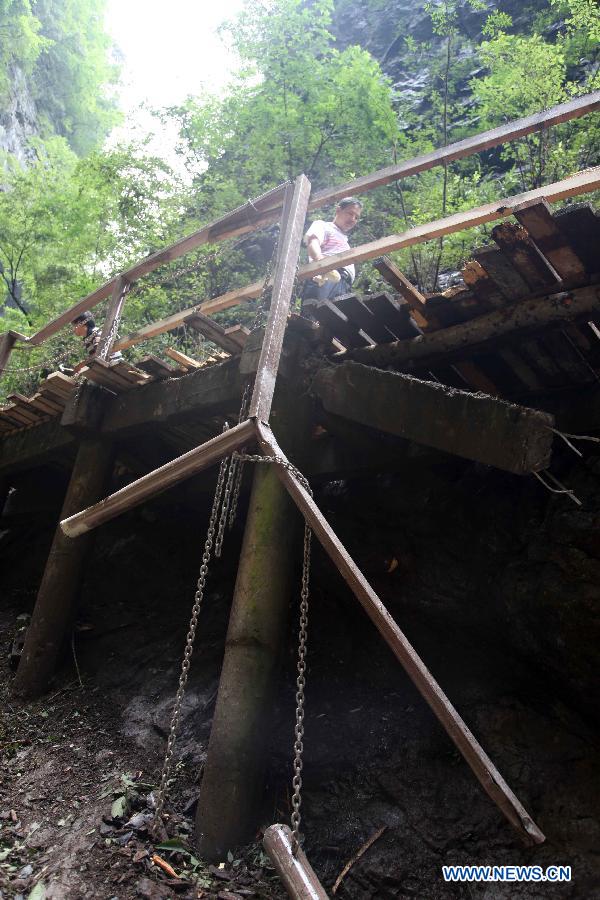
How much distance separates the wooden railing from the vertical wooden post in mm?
1614

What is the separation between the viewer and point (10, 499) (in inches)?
355

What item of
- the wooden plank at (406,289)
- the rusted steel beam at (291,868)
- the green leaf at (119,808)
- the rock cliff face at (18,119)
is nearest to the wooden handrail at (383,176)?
the wooden plank at (406,289)

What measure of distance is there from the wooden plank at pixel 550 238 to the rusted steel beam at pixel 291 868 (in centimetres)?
347

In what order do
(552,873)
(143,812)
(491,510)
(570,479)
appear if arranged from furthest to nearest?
(491,510) < (570,479) < (143,812) < (552,873)

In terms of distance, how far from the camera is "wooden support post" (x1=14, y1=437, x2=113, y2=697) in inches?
229

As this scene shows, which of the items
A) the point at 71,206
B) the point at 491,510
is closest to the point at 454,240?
the point at 491,510

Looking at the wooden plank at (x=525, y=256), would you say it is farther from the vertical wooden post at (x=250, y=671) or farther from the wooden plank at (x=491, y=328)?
the vertical wooden post at (x=250, y=671)

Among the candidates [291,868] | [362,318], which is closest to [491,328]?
[362,318]

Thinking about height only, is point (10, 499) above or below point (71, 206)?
below

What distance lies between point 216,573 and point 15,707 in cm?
237

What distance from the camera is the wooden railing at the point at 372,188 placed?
4023mm

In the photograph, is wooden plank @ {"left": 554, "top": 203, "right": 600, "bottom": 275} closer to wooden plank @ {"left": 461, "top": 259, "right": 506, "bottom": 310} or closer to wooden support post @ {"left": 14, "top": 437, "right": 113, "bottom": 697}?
wooden plank @ {"left": 461, "top": 259, "right": 506, "bottom": 310}

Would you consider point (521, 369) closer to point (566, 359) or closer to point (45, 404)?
point (566, 359)

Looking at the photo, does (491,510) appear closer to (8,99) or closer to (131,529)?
(131,529)
